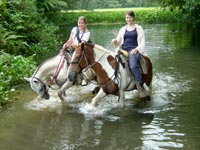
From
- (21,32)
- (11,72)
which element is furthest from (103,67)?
(21,32)

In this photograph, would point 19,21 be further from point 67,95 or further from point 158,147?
point 158,147

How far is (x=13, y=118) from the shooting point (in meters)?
8.55

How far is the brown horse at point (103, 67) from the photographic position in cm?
823

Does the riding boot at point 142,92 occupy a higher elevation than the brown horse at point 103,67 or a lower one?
lower

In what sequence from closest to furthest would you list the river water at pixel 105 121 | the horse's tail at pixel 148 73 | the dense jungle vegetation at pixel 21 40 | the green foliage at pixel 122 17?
the river water at pixel 105 121 → the horse's tail at pixel 148 73 → the dense jungle vegetation at pixel 21 40 → the green foliage at pixel 122 17

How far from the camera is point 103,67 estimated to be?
852 cm

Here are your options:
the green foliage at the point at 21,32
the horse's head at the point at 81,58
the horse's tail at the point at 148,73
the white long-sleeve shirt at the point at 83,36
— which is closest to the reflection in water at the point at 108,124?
the horse's tail at the point at 148,73

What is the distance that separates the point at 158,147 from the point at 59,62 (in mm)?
3708

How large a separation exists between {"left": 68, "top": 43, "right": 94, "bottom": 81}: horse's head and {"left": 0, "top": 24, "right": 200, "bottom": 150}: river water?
3.46ft

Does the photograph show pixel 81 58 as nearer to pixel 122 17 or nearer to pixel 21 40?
pixel 21 40

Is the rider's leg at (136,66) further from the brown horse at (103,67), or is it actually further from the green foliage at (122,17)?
the green foliage at (122,17)

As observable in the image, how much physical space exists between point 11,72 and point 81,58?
13.5 feet

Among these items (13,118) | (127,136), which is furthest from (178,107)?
(13,118)

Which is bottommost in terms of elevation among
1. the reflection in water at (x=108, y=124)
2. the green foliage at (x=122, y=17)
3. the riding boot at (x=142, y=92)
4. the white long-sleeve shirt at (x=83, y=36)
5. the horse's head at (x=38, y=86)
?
the reflection in water at (x=108, y=124)
